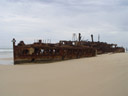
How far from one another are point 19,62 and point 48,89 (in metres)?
7.67

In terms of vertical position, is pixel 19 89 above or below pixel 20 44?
below

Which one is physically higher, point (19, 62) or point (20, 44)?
point (20, 44)

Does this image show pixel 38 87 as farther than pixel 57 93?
Yes

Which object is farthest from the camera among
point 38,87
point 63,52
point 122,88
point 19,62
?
point 63,52

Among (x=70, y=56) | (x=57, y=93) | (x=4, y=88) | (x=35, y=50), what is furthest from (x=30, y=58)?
(x=57, y=93)

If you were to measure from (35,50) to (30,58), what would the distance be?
0.71m

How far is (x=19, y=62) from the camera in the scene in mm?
10141

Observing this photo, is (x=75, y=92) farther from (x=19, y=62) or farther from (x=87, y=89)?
(x=19, y=62)

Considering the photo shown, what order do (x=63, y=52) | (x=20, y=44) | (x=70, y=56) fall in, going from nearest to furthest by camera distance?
(x=20, y=44), (x=63, y=52), (x=70, y=56)

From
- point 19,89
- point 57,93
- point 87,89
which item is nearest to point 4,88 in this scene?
point 19,89

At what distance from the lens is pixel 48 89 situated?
10.1 ft

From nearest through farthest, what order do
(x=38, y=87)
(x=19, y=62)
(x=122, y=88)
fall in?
(x=122, y=88) → (x=38, y=87) → (x=19, y=62)

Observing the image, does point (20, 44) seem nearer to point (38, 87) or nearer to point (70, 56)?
point (70, 56)

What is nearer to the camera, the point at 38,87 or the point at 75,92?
the point at 75,92
